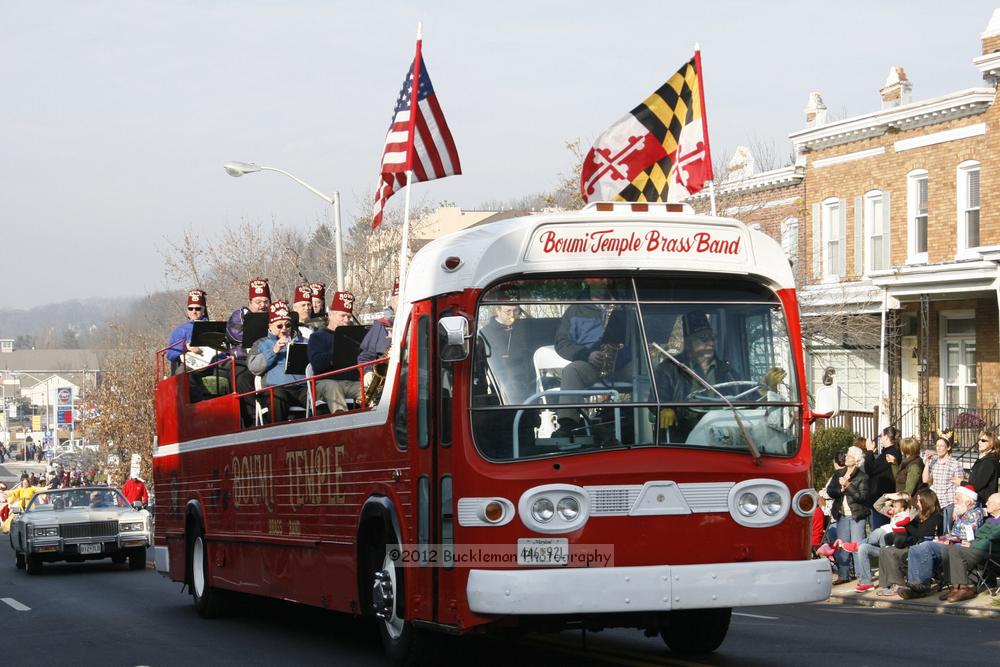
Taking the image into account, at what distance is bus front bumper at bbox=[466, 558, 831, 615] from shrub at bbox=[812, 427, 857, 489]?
2125cm

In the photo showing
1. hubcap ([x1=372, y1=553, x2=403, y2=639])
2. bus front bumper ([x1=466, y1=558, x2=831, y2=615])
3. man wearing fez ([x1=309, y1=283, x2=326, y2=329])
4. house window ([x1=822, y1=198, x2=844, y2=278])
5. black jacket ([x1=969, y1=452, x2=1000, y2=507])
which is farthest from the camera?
house window ([x1=822, y1=198, x2=844, y2=278])

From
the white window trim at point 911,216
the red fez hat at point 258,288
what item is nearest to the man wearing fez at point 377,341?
the red fez hat at point 258,288

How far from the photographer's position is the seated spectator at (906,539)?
1745 centimetres

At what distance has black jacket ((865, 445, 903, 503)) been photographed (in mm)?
19234

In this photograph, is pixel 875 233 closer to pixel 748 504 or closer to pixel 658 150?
pixel 658 150

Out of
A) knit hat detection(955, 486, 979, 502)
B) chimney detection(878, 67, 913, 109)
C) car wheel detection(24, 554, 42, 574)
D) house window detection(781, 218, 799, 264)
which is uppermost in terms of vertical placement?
chimney detection(878, 67, 913, 109)

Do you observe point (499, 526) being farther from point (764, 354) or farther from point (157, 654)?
point (157, 654)

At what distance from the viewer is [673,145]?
17.6 meters

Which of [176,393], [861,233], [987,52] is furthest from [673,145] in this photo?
[861,233]

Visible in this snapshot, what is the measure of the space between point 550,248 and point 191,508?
8987 mm

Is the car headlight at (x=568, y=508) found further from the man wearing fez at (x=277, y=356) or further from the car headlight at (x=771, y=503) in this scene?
the man wearing fez at (x=277, y=356)

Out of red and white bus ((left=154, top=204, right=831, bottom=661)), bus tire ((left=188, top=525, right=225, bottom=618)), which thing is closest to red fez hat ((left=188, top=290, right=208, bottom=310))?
bus tire ((left=188, top=525, right=225, bottom=618))

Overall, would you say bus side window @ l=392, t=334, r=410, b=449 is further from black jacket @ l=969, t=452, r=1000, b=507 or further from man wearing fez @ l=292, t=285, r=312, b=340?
black jacket @ l=969, t=452, r=1000, b=507

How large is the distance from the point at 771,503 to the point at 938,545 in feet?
25.3
